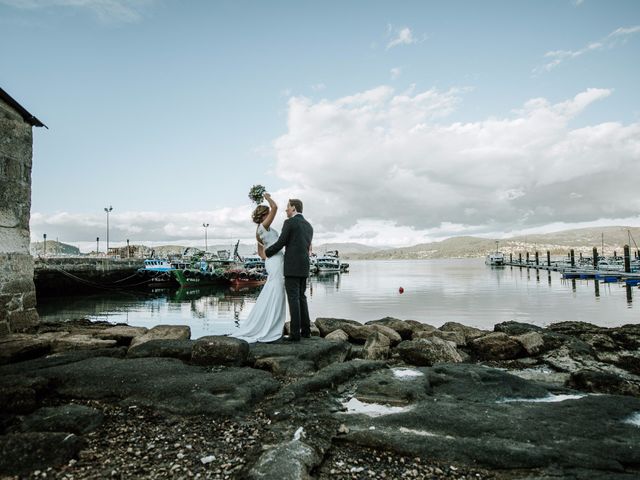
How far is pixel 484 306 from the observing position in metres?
25.3

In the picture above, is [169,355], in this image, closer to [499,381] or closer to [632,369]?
[499,381]

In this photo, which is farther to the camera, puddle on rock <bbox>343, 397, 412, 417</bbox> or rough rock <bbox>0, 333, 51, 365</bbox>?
rough rock <bbox>0, 333, 51, 365</bbox>

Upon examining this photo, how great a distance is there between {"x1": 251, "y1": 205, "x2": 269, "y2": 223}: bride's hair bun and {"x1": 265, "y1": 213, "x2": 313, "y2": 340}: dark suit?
54 cm

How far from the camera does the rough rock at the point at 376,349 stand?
287 inches

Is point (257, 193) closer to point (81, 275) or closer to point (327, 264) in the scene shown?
point (81, 275)

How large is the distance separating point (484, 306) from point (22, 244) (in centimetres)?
2479

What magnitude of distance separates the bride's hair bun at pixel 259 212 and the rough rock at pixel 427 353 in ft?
11.4

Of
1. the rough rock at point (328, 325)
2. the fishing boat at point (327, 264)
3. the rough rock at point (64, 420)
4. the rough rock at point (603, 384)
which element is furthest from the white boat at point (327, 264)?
the rough rock at point (64, 420)

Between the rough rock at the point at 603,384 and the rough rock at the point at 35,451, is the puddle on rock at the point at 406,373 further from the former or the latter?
the rough rock at the point at 35,451

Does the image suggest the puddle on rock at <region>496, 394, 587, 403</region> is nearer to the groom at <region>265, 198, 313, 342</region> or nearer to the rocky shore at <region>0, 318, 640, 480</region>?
the rocky shore at <region>0, 318, 640, 480</region>

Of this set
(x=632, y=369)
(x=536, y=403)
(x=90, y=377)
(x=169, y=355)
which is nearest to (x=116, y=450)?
(x=90, y=377)

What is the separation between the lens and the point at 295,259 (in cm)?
667

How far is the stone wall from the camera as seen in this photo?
749cm

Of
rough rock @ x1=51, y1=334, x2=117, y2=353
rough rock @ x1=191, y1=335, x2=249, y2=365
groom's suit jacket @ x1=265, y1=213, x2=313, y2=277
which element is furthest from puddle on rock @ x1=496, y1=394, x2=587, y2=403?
rough rock @ x1=51, y1=334, x2=117, y2=353
